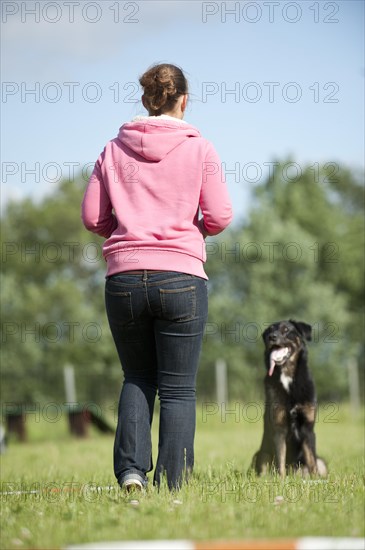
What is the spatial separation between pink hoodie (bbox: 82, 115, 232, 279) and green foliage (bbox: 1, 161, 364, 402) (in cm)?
2553

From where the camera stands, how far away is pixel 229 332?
3309 centimetres

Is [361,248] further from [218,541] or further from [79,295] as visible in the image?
[218,541]

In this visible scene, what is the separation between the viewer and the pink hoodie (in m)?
4.32

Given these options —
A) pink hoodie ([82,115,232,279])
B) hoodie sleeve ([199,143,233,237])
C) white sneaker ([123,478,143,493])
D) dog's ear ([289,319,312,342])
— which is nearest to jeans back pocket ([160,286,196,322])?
pink hoodie ([82,115,232,279])

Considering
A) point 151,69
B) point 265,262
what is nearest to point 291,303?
point 265,262

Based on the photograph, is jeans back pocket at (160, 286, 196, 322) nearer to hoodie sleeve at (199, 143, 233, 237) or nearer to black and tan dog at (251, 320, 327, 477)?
hoodie sleeve at (199, 143, 233, 237)

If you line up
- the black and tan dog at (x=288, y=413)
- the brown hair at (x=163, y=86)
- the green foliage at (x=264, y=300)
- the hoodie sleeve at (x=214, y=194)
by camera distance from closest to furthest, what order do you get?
the hoodie sleeve at (x=214, y=194)
the brown hair at (x=163, y=86)
the black and tan dog at (x=288, y=413)
the green foliage at (x=264, y=300)

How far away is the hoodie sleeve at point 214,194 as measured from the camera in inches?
173

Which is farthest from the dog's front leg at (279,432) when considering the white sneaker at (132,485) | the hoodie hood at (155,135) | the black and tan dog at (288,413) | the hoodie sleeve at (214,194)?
the hoodie hood at (155,135)

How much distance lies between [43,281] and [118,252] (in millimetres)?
34158

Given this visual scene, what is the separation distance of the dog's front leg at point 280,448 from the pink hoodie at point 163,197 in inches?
89.9

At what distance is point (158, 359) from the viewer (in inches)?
173

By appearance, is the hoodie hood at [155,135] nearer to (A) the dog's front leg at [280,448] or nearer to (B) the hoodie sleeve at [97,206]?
(B) the hoodie sleeve at [97,206]

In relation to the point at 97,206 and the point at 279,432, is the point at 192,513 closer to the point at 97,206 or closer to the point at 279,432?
the point at 97,206
